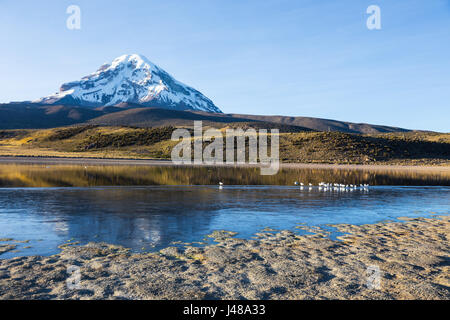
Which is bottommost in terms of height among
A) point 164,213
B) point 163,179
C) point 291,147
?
point 163,179

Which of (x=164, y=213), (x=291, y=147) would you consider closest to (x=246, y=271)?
(x=164, y=213)

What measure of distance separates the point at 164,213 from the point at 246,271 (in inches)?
323

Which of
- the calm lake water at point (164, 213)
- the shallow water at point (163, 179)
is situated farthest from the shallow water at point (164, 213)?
the shallow water at point (163, 179)

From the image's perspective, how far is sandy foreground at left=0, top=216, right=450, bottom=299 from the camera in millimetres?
7246

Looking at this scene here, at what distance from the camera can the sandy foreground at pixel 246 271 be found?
725 cm

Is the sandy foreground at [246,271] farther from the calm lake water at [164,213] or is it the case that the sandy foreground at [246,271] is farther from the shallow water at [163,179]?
the shallow water at [163,179]

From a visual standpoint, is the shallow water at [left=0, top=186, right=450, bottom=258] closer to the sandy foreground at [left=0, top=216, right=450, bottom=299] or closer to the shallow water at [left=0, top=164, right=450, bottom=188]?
the sandy foreground at [left=0, top=216, right=450, bottom=299]

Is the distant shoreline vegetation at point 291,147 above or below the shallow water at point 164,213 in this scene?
above

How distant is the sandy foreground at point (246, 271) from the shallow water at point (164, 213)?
1105mm

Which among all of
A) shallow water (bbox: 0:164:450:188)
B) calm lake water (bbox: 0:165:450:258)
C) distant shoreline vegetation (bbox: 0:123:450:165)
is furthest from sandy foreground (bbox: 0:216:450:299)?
distant shoreline vegetation (bbox: 0:123:450:165)

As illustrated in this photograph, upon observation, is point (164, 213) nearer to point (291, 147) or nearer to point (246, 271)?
point (246, 271)

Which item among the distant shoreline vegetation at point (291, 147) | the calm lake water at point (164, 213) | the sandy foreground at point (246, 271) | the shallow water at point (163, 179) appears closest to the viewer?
the sandy foreground at point (246, 271)

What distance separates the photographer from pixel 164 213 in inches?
636
